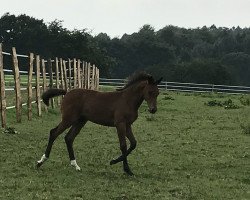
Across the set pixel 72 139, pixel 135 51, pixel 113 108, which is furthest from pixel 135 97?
pixel 135 51

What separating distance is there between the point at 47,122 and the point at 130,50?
87617 mm

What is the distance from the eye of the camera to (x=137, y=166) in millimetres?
10578

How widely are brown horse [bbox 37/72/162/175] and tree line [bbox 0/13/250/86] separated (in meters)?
57.6

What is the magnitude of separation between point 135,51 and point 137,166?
9568 centimetres

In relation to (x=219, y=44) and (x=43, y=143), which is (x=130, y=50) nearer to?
(x=219, y=44)

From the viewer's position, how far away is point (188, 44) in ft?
407

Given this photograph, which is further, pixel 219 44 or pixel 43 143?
pixel 219 44

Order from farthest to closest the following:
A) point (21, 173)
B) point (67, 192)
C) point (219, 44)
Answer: point (219, 44), point (21, 173), point (67, 192)

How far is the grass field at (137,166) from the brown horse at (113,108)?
60cm

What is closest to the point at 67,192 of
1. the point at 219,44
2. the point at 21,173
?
the point at 21,173

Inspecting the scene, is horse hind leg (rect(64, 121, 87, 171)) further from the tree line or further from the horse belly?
the tree line

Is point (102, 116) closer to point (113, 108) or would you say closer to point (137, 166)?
point (113, 108)

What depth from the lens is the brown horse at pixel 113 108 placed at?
970 cm

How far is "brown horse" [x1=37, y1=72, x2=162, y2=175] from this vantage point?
9.70m
